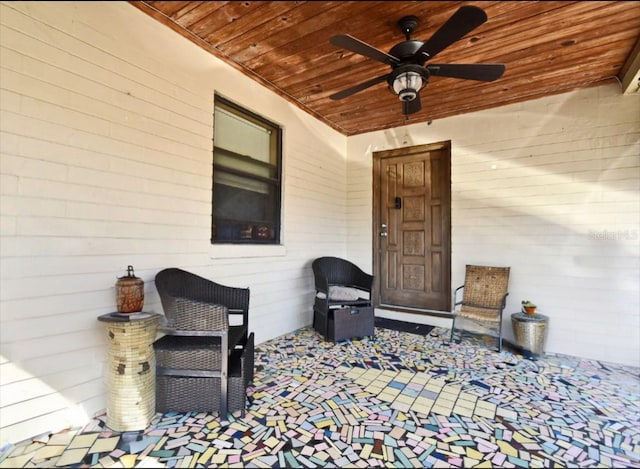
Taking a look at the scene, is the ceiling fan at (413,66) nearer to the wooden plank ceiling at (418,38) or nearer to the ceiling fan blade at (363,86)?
the ceiling fan blade at (363,86)

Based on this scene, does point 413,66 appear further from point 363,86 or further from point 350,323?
point 350,323

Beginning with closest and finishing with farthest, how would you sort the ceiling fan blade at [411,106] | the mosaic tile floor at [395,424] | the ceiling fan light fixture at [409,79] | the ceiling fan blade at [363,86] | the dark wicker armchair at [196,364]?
the mosaic tile floor at [395,424]
the dark wicker armchair at [196,364]
the ceiling fan light fixture at [409,79]
the ceiling fan blade at [363,86]
the ceiling fan blade at [411,106]

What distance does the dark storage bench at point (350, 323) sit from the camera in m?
3.50

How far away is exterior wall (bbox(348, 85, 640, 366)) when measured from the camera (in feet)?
10.5

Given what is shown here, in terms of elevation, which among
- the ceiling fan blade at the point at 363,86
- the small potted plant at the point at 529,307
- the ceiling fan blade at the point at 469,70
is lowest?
the small potted plant at the point at 529,307

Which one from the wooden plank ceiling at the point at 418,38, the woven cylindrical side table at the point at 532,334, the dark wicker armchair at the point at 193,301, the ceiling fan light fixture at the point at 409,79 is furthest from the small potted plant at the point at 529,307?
the dark wicker armchair at the point at 193,301

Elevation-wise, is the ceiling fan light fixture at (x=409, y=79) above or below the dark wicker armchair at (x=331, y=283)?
above

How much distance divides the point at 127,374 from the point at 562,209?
4.29m

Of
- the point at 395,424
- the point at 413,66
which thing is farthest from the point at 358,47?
the point at 395,424

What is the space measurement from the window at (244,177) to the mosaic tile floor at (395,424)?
52.1 inches

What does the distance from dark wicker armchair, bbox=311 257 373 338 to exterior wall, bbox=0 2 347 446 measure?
3.81ft

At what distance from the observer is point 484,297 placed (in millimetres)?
3754

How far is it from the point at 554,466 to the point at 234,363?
1941 mm

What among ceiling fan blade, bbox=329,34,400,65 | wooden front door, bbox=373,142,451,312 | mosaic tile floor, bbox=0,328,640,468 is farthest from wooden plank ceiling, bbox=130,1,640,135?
mosaic tile floor, bbox=0,328,640,468
